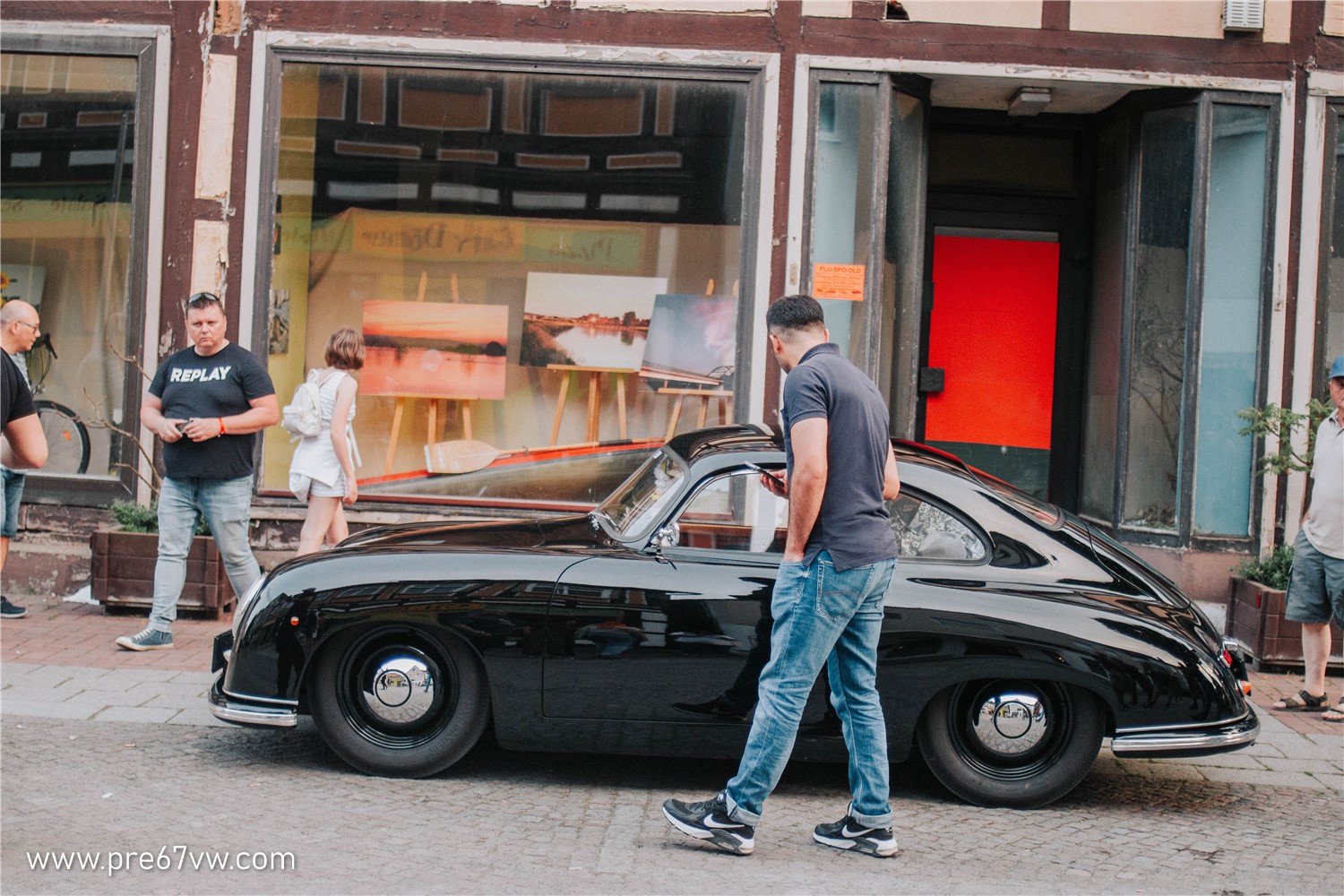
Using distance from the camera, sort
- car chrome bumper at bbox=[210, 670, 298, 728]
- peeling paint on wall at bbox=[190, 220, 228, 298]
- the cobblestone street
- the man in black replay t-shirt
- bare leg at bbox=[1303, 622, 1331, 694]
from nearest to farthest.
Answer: the cobblestone street, car chrome bumper at bbox=[210, 670, 298, 728], bare leg at bbox=[1303, 622, 1331, 694], the man in black replay t-shirt, peeling paint on wall at bbox=[190, 220, 228, 298]

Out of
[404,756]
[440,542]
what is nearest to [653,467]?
[440,542]

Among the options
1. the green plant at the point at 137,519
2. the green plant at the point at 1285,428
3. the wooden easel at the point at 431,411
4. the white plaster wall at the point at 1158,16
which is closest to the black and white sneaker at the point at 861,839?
the green plant at the point at 1285,428

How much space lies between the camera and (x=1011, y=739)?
194 inches

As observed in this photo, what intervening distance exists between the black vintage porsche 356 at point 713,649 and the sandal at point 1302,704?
2023mm

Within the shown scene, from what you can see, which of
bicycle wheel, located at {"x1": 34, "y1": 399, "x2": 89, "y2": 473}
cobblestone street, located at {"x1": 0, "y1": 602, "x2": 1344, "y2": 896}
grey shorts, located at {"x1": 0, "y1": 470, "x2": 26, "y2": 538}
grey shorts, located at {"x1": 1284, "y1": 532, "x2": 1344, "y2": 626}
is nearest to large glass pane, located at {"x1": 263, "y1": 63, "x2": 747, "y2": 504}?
bicycle wheel, located at {"x1": 34, "y1": 399, "x2": 89, "y2": 473}

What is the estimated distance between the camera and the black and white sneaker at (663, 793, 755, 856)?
4316mm

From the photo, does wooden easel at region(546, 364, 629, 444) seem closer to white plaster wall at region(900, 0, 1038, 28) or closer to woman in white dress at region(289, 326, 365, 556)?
woman in white dress at region(289, 326, 365, 556)

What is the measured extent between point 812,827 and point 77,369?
6808mm

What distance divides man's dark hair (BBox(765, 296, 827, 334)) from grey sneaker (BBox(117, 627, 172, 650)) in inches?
169

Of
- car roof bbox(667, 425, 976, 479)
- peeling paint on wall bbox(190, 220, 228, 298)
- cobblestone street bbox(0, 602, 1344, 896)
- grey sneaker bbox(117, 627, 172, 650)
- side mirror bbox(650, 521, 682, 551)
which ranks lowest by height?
cobblestone street bbox(0, 602, 1344, 896)

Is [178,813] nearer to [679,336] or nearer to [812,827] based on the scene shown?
[812,827]

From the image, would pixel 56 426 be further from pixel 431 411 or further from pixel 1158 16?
pixel 1158 16

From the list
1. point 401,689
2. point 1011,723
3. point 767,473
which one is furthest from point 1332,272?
point 401,689

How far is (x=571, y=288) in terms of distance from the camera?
9180 millimetres
